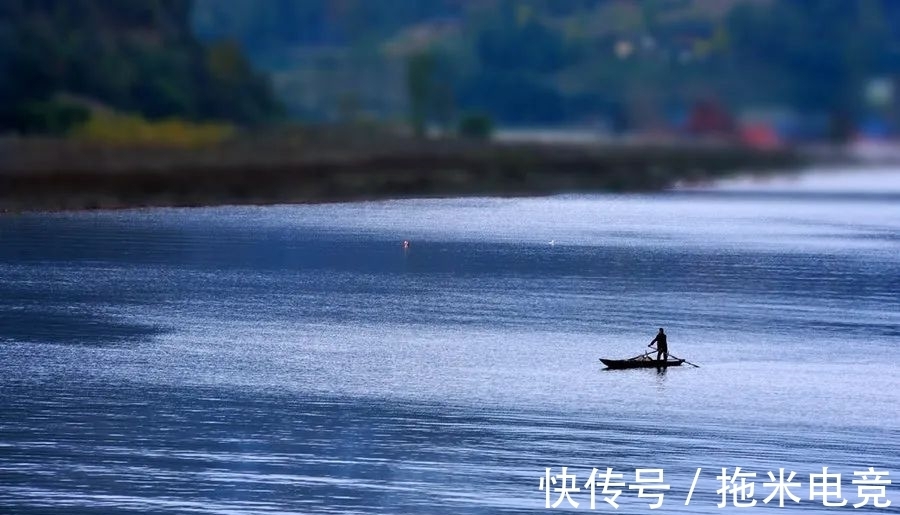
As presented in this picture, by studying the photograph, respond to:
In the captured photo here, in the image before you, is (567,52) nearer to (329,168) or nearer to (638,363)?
(329,168)

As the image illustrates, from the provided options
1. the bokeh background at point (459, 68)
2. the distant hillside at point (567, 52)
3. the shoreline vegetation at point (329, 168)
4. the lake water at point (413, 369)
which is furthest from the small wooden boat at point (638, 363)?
the distant hillside at point (567, 52)

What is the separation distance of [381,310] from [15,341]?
547 inches

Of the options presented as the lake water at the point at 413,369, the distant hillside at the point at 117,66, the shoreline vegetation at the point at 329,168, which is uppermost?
the distant hillside at the point at 117,66

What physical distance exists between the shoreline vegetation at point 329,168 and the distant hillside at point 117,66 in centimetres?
535

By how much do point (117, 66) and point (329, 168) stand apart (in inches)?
689

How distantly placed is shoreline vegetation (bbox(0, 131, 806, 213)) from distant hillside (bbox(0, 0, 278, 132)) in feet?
17.6

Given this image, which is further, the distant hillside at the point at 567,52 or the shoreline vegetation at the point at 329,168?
the distant hillside at the point at 567,52

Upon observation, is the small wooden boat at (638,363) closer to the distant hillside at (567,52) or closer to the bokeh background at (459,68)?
the bokeh background at (459,68)

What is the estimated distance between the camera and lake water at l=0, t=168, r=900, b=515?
3002 centimetres

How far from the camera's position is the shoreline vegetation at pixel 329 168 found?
9906 cm

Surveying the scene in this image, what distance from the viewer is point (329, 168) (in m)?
127

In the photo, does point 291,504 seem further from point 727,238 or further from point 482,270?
point 727,238

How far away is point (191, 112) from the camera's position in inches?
5226

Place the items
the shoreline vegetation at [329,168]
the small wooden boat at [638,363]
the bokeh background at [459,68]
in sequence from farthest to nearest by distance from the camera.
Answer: the bokeh background at [459,68] < the shoreline vegetation at [329,168] < the small wooden boat at [638,363]
